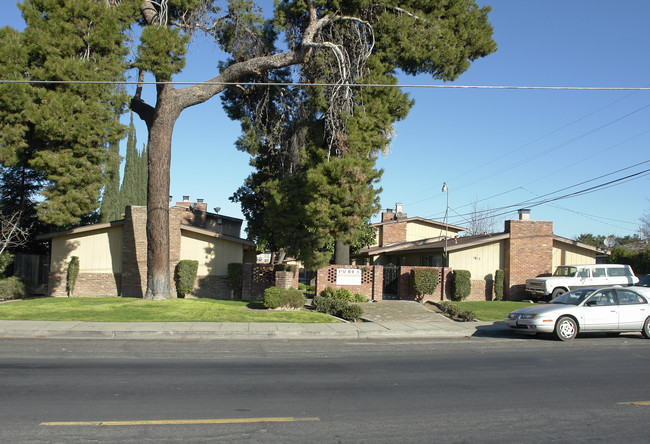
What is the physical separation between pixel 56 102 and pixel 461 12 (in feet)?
55.4

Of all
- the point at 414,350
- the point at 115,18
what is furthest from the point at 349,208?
the point at 115,18

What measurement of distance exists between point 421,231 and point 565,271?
612 inches

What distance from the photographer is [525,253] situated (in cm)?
2788

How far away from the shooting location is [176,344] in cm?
1269

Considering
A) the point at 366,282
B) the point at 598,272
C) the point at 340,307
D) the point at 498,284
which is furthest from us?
the point at 498,284

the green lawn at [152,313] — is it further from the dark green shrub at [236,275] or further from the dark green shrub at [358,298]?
the dark green shrub at [236,275]

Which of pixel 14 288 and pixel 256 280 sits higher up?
pixel 256 280

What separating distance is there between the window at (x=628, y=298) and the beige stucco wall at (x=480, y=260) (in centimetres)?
1314

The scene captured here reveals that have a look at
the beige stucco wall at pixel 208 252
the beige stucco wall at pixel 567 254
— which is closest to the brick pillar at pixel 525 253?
the beige stucco wall at pixel 567 254

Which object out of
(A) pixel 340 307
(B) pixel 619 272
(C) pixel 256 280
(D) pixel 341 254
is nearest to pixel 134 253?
(C) pixel 256 280

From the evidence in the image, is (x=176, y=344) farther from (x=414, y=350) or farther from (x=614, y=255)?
(x=614, y=255)

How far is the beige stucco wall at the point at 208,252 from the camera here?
Result: 26203 mm

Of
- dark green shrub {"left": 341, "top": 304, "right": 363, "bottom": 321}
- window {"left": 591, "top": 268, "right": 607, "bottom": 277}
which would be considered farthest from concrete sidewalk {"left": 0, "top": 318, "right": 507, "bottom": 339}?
window {"left": 591, "top": 268, "right": 607, "bottom": 277}

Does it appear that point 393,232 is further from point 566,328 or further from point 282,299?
point 566,328
